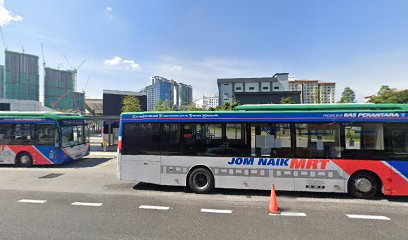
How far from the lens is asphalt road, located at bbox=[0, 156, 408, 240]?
15.8 feet

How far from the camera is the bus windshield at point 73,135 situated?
12.6m

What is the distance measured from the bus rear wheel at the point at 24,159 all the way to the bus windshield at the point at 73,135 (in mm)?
1907

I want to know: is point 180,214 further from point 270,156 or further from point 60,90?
point 60,90

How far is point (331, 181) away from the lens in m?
7.16

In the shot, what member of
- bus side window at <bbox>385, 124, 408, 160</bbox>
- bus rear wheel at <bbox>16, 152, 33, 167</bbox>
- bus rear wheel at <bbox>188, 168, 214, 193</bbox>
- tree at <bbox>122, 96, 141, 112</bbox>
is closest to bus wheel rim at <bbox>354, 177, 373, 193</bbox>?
bus side window at <bbox>385, 124, 408, 160</bbox>

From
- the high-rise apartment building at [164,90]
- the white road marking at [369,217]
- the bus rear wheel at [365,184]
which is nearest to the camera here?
the white road marking at [369,217]

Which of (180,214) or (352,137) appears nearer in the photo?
(180,214)

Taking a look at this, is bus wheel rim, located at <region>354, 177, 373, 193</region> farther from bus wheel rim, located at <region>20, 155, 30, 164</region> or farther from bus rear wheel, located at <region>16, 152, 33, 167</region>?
bus wheel rim, located at <region>20, 155, 30, 164</region>

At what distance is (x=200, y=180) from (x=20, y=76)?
94.0 meters

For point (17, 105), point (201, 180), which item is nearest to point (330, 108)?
Result: point (201, 180)

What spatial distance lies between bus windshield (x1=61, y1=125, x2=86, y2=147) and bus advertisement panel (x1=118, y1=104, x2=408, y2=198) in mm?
6262

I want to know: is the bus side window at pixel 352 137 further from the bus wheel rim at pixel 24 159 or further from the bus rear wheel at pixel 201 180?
the bus wheel rim at pixel 24 159

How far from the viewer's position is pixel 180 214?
19.4 feet

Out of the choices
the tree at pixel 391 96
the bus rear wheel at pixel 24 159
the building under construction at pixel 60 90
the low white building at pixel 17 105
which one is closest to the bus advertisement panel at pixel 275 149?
the bus rear wheel at pixel 24 159
